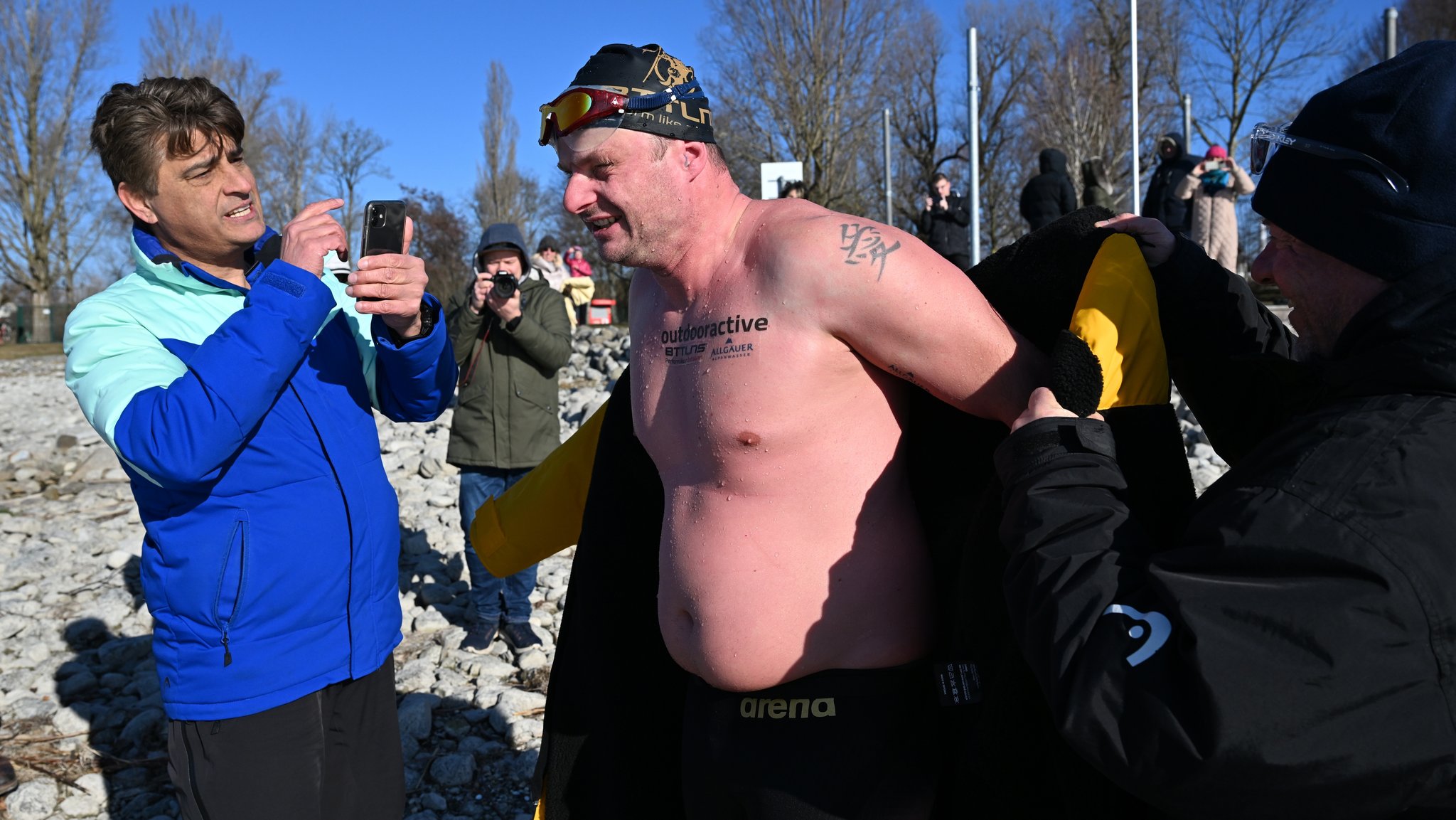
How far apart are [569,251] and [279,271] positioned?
17.5m

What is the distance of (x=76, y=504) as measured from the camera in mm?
8680

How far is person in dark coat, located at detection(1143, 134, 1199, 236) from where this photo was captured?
379 inches

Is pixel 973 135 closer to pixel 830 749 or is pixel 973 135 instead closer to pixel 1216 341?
pixel 1216 341

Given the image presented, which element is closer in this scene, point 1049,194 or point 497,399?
point 497,399

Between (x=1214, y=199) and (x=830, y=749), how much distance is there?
9050 mm

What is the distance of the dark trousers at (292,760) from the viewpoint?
7.56 ft

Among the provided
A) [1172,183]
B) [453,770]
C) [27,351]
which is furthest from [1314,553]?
[27,351]

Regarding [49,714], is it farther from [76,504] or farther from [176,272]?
[76,504]

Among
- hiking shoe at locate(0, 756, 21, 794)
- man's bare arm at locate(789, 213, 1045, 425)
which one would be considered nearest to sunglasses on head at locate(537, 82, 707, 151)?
man's bare arm at locate(789, 213, 1045, 425)

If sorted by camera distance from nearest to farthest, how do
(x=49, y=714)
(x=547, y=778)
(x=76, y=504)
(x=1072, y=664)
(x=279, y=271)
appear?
1. (x=1072, y=664)
2. (x=279, y=271)
3. (x=547, y=778)
4. (x=49, y=714)
5. (x=76, y=504)

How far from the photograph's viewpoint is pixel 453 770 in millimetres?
4109

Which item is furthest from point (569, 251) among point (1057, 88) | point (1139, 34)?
point (1139, 34)

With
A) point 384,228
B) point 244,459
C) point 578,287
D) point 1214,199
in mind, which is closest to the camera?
point 244,459

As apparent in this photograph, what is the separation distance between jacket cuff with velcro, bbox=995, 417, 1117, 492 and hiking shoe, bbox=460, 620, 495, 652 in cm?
425
